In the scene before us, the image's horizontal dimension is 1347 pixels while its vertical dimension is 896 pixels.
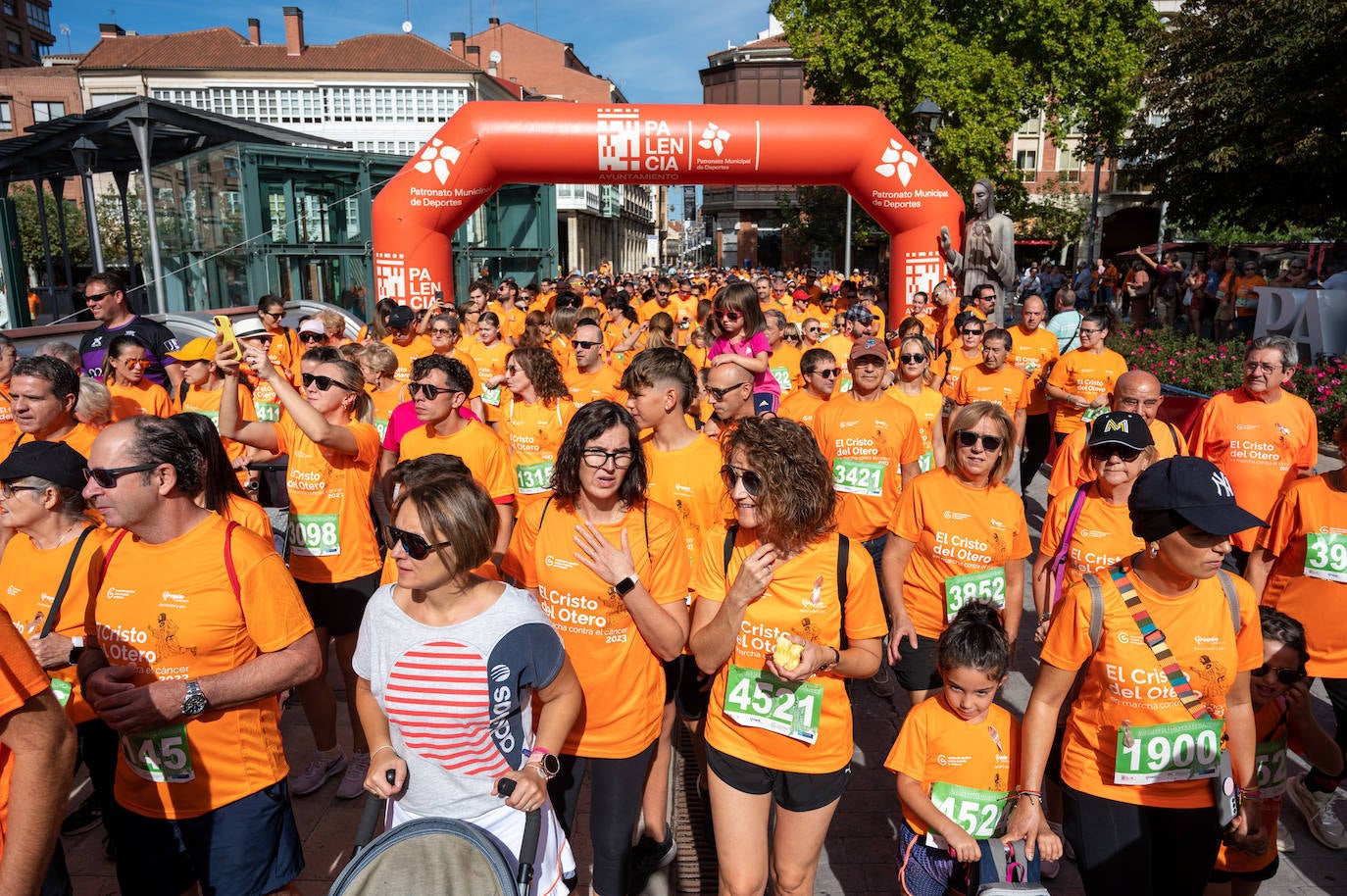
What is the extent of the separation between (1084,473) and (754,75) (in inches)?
2173

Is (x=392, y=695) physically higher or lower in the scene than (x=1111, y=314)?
lower

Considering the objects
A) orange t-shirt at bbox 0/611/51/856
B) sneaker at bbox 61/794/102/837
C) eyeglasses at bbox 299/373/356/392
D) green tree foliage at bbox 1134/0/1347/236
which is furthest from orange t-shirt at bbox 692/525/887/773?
green tree foliage at bbox 1134/0/1347/236

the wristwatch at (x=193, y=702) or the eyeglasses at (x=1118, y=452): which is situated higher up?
the eyeglasses at (x=1118, y=452)

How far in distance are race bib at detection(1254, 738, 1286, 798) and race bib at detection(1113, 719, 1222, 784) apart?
0.75m

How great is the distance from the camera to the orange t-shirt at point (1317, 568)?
3.58m

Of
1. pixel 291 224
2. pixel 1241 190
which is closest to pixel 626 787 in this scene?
pixel 291 224

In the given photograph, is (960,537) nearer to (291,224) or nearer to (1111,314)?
(1111,314)

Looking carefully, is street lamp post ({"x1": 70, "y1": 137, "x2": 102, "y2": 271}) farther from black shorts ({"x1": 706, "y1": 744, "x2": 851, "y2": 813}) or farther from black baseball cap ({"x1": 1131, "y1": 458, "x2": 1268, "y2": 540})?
black baseball cap ({"x1": 1131, "y1": 458, "x2": 1268, "y2": 540})

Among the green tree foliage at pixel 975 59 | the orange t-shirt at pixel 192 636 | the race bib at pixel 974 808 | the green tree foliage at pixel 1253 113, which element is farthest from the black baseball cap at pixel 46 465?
the green tree foliage at pixel 975 59

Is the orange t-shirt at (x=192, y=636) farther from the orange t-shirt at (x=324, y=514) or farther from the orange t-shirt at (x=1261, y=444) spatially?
the orange t-shirt at (x=1261, y=444)

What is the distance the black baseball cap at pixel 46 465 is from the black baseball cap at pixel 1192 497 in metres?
3.40

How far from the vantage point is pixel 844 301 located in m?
13.2

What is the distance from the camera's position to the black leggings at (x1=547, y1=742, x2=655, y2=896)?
302 centimetres

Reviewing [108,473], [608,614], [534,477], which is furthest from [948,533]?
[108,473]
